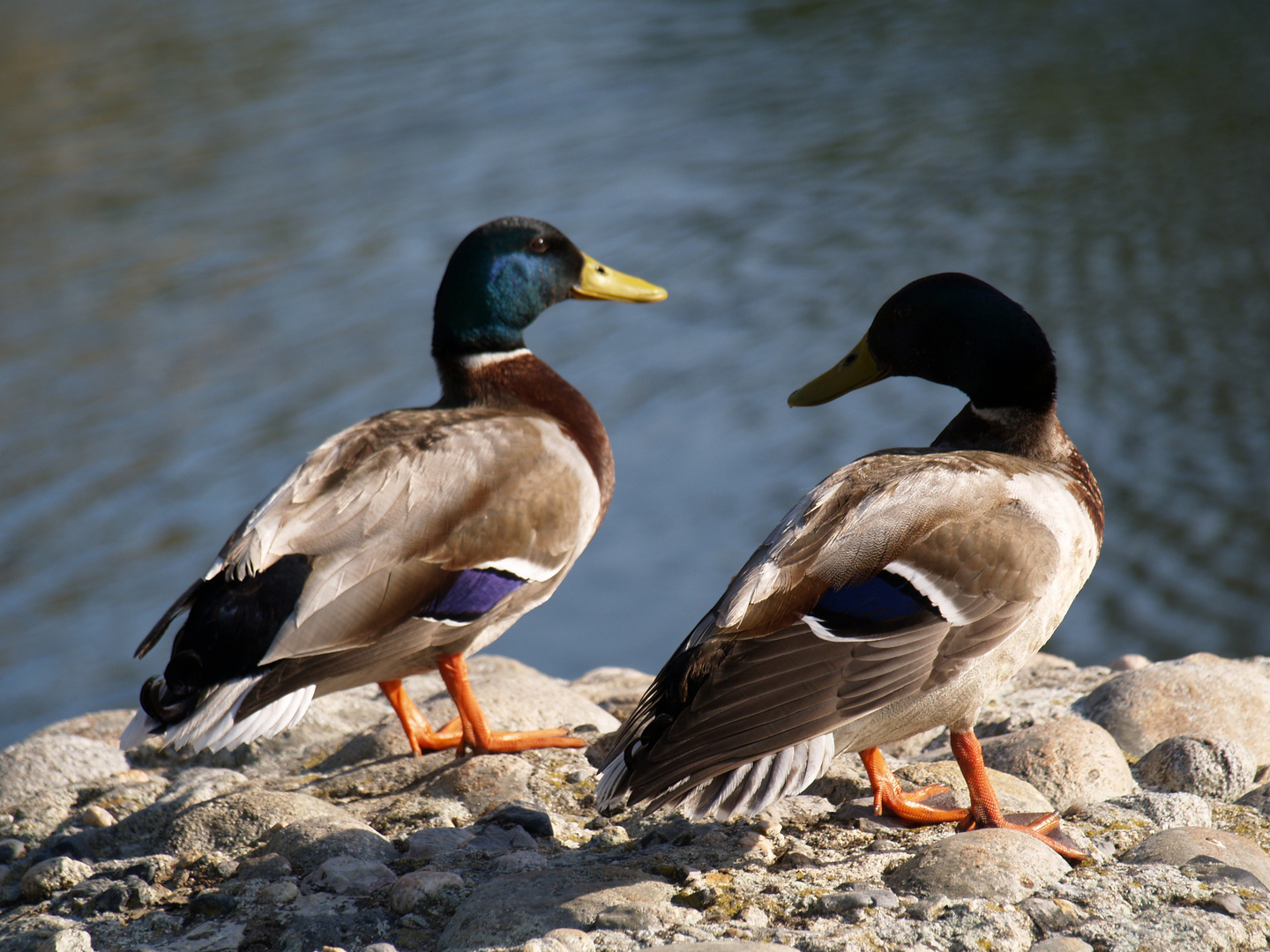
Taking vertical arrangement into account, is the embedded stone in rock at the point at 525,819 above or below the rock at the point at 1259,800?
above

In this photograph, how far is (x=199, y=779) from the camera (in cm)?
358

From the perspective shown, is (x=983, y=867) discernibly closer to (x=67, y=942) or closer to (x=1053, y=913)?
(x=1053, y=913)

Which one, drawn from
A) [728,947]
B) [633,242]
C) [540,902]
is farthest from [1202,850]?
[633,242]

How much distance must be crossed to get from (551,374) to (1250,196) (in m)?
7.23

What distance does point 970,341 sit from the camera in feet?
10.6

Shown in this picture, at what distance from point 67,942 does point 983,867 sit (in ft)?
5.85

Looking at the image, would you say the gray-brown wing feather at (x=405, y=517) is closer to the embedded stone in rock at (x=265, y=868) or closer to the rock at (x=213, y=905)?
the embedded stone in rock at (x=265, y=868)

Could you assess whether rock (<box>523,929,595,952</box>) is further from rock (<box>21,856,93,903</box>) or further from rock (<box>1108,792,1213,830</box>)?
rock (<box>1108,792,1213,830</box>)

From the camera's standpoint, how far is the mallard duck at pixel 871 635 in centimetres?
247

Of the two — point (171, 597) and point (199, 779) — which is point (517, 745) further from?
point (171, 597)

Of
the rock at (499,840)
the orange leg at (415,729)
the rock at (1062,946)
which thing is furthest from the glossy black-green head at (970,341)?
the orange leg at (415,729)

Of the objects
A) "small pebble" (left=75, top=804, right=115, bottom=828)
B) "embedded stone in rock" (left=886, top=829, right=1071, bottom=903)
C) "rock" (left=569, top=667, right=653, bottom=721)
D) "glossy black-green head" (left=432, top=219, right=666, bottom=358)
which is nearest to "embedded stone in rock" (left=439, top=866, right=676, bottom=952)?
"embedded stone in rock" (left=886, top=829, right=1071, bottom=903)

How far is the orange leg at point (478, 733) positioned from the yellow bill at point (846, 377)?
1.13 metres

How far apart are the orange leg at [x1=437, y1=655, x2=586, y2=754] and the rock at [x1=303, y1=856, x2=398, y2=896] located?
0.75 meters
